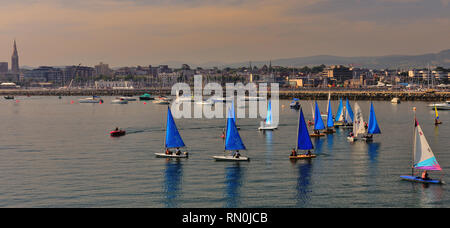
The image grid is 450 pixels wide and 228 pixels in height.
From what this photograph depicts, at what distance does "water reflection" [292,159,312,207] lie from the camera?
35.1 m

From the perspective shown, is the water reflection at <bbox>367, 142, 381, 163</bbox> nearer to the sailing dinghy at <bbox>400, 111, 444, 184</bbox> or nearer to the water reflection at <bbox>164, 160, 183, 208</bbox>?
the sailing dinghy at <bbox>400, 111, 444, 184</bbox>

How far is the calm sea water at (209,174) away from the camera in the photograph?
35.1 metres

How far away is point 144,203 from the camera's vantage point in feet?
113

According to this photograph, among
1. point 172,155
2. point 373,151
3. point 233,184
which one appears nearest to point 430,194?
point 233,184

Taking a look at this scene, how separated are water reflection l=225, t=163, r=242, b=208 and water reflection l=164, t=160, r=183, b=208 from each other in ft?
10.9

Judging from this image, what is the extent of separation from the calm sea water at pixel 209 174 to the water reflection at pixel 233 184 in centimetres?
7

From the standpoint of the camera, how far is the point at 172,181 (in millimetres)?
40250

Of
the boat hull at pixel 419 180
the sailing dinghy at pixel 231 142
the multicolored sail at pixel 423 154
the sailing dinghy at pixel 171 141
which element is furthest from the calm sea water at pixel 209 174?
the multicolored sail at pixel 423 154

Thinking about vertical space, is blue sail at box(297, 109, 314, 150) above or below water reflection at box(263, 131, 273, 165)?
above

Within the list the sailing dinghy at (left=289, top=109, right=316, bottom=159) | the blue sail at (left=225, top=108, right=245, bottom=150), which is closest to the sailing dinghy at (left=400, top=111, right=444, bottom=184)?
the sailing dinghy at (left=289, top=109, right=316, bottom=159)

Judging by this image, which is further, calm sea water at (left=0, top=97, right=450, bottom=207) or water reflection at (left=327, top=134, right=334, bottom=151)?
water reflection at (left=327, top=134, right=334, bottom=151)
